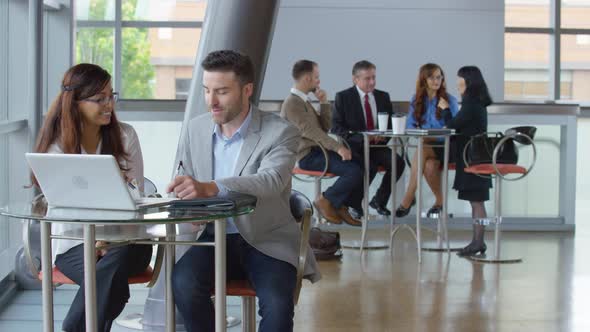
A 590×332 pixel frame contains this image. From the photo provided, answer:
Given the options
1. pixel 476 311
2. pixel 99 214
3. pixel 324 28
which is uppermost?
pixel 324 28

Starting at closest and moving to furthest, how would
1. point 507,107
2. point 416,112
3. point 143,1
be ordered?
point 416,112 → point 507,107 → point 143,1

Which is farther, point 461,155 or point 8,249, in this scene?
point 461,155

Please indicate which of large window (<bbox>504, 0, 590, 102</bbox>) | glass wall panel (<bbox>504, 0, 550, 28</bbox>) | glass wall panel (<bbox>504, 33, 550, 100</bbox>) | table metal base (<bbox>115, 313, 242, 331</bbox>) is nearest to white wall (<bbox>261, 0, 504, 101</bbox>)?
large window (<bbox>504, 0, 590, 102</bbox>)

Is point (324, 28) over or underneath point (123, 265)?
over

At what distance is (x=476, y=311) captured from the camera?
5129mm

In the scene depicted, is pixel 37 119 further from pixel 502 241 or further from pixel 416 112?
pixel 502 241

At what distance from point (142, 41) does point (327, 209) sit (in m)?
9.20

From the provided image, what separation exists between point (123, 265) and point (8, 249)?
2113 millimetres

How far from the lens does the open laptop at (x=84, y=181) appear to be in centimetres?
259

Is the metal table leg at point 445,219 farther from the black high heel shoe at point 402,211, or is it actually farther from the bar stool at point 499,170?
the black high heel shoe at point 402,211

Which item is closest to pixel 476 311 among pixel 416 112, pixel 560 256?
pixel 560 256

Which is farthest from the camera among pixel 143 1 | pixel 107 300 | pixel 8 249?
pixel 143 1

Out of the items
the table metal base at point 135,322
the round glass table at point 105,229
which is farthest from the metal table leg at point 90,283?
the table metal base at point 135,322

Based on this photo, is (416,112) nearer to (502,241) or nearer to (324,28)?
(502,241)
